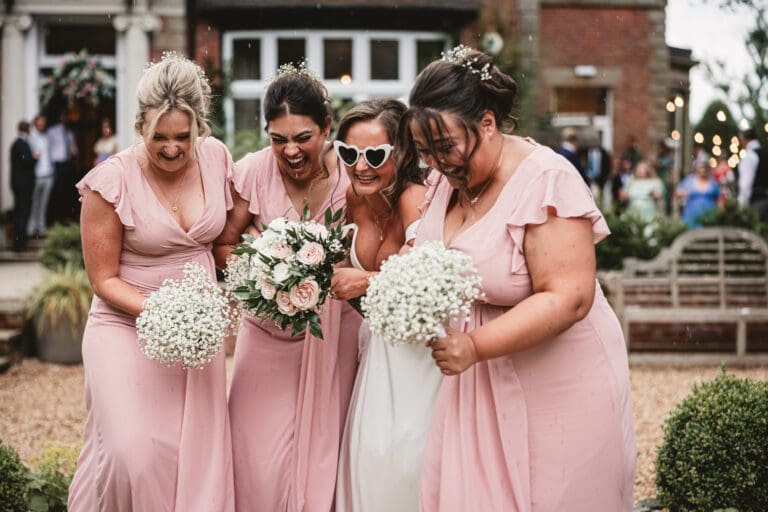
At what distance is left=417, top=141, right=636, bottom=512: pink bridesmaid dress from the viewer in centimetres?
304

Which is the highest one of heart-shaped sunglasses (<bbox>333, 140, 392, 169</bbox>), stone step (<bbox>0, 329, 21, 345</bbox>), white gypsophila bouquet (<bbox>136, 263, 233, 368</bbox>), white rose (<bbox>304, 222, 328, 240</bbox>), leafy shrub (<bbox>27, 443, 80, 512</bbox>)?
heart-shaped sunglasses (<bbox>333, 140, 392, 169</bbox>)

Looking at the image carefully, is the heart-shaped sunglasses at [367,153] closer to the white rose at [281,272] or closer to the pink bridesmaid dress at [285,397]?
the pink bridesmaid dress at [285,397]

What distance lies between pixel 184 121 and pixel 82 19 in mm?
15334

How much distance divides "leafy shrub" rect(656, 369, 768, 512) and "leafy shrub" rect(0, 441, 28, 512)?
317cm

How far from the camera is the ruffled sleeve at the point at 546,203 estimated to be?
297cm

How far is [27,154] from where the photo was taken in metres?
15.5

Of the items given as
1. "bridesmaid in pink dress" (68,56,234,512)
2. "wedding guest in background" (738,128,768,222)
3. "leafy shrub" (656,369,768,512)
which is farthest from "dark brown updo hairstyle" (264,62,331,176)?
"wedding guest in background" (738,128,768,222)

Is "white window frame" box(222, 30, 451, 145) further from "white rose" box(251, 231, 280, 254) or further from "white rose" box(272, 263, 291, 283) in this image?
"white rose" box(272, 263, 291, 283)

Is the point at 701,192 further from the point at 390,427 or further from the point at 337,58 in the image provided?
the point at 390,427

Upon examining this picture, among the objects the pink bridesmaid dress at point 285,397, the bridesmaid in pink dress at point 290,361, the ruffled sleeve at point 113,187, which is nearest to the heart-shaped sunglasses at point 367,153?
the bridesmaid in pink dress at point 290,361

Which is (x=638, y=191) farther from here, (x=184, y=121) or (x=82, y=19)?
(x=184, y=121)

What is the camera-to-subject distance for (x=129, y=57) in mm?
17578

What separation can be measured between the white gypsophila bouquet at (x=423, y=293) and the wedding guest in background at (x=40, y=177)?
46.4 feet

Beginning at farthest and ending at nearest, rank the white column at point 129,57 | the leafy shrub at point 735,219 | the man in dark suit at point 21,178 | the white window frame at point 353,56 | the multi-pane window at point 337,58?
the multi-pane window at point 337,58
the white window frame at point 353,56
the white column at point 129,57
the man in dark suit at point 21,178
the leafy shrub at point 735,219
